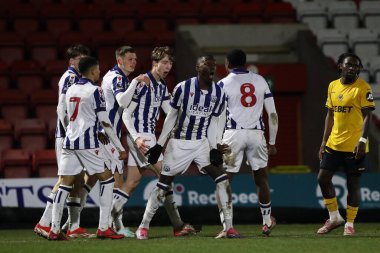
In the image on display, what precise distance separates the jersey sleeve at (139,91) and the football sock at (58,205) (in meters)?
1.36

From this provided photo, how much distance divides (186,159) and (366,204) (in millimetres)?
4303

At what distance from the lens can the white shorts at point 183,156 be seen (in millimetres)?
10969

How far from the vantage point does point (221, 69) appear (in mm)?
17359

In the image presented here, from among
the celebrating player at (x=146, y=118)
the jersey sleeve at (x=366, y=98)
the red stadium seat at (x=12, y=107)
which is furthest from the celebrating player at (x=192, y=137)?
the red stadium seat at (x=12, y=107)

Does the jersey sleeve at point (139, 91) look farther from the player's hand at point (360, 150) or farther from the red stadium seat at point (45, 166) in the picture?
the red stadium seat at point (45, 166)

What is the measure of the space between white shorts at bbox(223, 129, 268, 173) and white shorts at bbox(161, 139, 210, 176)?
0.57 meters

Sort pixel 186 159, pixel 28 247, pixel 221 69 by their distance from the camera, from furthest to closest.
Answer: pixel 221 69 → pixel 186 159 → pixel 28 247

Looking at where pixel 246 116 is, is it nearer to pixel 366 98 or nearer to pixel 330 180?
pixel 330 180

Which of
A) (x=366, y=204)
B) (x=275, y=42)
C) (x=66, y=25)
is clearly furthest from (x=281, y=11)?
(x=366, y=204)

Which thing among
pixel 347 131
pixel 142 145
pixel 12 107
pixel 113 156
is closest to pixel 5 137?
pixel 12 107

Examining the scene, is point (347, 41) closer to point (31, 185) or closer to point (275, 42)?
point (275, 42)

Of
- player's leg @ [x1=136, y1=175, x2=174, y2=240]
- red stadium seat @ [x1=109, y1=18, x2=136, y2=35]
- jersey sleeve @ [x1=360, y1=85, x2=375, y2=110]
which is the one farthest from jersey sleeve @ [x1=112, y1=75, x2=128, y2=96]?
red stadium seat @ [x1=109, y1=18, x2=136, y2=35]

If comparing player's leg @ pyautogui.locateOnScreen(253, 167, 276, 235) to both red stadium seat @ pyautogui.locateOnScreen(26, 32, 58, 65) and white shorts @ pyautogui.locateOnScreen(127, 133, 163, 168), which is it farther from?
red stadium seat @ pyautogui.locateOnScreen(26, 32, 58, 65)

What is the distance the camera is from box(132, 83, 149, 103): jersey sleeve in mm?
11461
